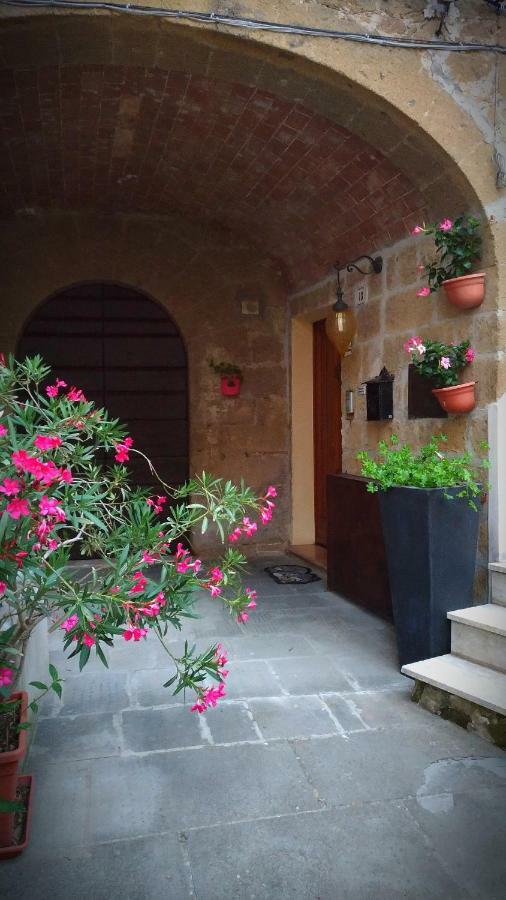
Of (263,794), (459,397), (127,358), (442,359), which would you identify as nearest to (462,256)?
(442,359)

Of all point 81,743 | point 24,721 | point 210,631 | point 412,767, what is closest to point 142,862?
point 24,721

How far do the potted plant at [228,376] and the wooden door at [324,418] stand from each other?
72cm

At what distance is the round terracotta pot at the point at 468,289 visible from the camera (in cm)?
322

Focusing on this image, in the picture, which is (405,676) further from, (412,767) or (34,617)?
(34,617)

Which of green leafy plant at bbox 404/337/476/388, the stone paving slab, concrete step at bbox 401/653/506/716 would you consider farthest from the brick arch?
the stone paving slab

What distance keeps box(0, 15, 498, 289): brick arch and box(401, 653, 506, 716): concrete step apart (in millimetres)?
2227

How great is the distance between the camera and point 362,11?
125 inches

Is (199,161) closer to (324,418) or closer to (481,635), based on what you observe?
(324,418)

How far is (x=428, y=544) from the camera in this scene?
112 inches

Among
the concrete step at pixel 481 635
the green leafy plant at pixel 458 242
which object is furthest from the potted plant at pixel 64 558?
the green leafy plant at pixel 458 242

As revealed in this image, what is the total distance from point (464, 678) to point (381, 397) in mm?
1936

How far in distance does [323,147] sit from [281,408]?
2438 millimetres

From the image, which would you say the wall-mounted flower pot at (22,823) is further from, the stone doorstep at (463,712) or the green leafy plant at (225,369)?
the green leafy plant at (225,369)

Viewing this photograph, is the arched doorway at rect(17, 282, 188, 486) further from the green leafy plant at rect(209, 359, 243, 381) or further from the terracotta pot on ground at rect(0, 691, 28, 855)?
the terracotta pot on ground at rect(0, 691, 28, 855)
